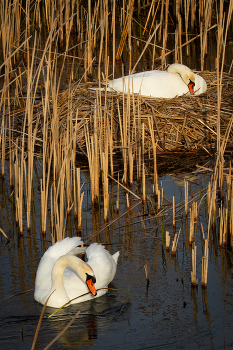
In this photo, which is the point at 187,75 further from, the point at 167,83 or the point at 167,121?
the point at 167,121

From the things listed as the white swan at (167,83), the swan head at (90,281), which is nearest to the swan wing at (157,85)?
the white swan at (167,83)

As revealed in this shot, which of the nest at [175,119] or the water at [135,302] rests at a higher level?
the nest at [175,119]

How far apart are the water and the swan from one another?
10 cm

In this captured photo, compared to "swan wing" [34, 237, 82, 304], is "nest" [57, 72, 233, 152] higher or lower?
higher

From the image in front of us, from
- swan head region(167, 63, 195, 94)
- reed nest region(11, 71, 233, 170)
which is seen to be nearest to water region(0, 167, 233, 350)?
reed nest region(11, 71, 233, 170)

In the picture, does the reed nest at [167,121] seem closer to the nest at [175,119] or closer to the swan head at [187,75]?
the nest at [175,119]

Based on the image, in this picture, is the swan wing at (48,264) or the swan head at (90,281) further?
the swan wing at (48,264)

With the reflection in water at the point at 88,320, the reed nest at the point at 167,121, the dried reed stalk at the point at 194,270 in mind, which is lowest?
the reflection in water at the point at 88,320

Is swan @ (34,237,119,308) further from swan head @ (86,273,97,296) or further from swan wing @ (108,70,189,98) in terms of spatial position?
swan wing @ (108,70,189,98)

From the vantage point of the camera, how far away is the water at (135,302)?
3719 millimetres

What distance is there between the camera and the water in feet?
12.2

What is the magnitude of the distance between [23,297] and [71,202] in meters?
1.80

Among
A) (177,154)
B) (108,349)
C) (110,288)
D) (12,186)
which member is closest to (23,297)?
(110,288)

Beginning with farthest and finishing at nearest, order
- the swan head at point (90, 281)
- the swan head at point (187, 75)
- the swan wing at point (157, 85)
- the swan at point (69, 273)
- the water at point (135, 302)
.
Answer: the swan head at point (187, 75) → the swan wing at point (157, 85) → the swan at point (69, 273) → the swan head at point (90, 281) → the water at point (135, 302)
